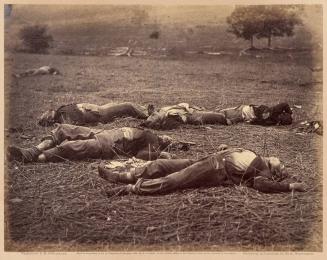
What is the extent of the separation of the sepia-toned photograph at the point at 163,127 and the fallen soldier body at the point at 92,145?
12 millimetres

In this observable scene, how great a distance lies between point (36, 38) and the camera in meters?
7.02

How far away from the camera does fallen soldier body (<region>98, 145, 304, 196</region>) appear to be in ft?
20.9

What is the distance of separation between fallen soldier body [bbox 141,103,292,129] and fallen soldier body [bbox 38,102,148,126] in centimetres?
21

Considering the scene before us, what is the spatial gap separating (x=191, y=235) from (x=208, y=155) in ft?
3.08

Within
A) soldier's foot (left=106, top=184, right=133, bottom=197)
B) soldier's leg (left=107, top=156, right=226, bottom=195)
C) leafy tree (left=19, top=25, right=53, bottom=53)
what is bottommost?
soldier's foot (left=106, top=184, right=133, bottom=197)

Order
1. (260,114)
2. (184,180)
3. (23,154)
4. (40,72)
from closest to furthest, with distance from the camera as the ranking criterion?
(184,180) → (23,154) → (260,114) → (40,72)

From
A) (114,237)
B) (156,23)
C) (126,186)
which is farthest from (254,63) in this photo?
(114,237)

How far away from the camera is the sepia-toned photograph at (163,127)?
6.34 meters

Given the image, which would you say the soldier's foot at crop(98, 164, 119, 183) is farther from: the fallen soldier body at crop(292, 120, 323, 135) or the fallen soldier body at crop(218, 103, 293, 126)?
the fallen soldier body at crop(292, 120, 323, 135)

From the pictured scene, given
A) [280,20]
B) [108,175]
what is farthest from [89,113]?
[280,20]

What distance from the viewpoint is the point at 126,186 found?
21.0 feet

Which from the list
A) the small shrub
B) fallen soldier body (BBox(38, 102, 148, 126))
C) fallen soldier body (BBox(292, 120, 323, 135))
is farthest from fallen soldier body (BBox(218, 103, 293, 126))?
the small shrub

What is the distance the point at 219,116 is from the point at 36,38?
2462 millimetres

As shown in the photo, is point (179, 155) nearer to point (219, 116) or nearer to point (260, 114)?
point (219, 116)
